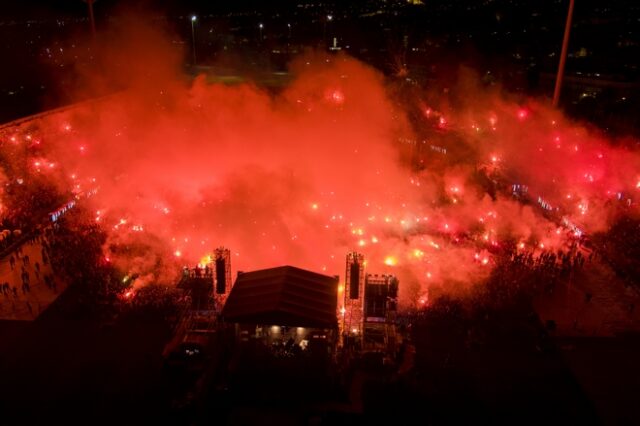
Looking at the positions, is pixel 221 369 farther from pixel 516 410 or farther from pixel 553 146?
pixel 553 146

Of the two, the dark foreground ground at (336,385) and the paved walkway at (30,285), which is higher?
the paved walkway at (30,285)

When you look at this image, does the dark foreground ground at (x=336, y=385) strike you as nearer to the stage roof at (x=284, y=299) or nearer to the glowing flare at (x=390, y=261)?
the stage roof at (x=284, y=299)

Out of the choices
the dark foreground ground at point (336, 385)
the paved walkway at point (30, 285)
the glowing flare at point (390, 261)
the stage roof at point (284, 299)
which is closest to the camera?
the dark foreground ground at point (336, 385)

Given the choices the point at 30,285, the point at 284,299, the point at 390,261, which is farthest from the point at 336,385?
the point at 30,285

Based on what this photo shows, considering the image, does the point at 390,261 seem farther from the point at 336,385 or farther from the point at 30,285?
the point at 30,285

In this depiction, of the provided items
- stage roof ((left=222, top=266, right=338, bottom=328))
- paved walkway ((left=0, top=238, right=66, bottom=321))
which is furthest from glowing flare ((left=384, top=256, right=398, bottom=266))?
paved walkway ((left=0, top=238, right=66, bottom=321))

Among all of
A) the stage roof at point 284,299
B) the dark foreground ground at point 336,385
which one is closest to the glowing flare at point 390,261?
the dark foreground ground at point 336,385

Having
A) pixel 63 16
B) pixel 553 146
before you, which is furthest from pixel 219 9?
pixel 553 146
